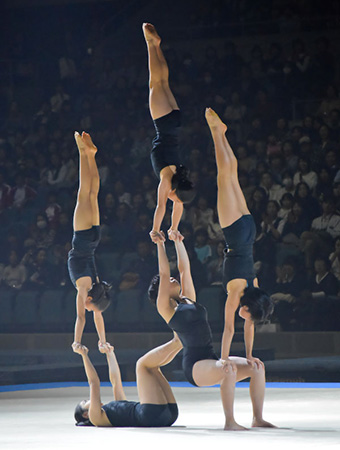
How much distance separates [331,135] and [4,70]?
228 inches

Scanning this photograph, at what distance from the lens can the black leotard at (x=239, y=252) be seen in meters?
5.73

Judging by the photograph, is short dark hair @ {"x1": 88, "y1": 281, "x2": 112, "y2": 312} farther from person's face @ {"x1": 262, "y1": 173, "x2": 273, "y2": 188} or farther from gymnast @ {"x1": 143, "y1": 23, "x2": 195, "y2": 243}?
person's face @ {"x1": 262, "y1": 173, "x2": 273, "y2": 188}

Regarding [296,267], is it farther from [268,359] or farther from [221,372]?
[221,372]

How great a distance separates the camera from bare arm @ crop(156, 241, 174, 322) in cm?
564

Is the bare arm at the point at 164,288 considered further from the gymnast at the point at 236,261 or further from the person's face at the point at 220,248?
the person's face at the point at 220,248

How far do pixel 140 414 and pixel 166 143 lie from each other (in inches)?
71.0

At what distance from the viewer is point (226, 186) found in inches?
231

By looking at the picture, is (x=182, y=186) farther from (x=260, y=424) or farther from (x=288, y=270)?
(x=288, y=270)

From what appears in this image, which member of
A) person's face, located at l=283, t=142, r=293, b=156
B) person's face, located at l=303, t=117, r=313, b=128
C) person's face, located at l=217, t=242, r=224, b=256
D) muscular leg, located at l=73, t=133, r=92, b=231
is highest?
person's face, located at l=303, t=117, r=313, b=128

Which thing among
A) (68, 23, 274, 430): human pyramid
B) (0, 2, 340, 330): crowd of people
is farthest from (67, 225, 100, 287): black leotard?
(0, 2, 340, 330): crowd of people

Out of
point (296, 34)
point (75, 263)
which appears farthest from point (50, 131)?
point (75, 263)

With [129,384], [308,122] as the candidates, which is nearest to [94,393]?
[129,384]

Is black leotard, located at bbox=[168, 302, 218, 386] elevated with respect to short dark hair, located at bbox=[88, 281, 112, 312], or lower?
lower

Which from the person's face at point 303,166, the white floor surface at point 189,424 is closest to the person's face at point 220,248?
the person's face at point 303,166
